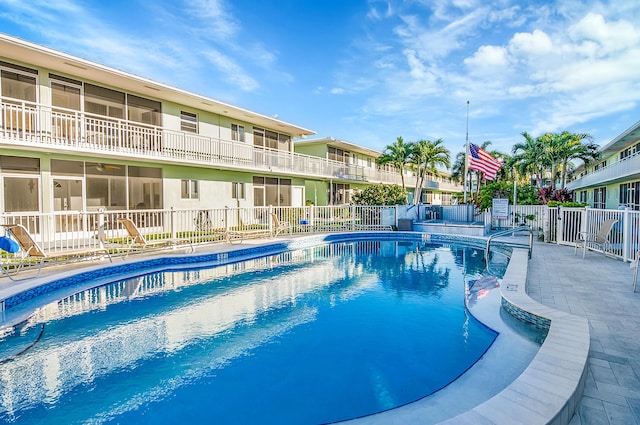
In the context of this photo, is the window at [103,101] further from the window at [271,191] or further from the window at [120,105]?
the window at [271,191]

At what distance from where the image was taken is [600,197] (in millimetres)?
28094

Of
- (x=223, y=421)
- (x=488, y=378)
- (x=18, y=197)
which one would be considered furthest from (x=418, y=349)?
(x=18, y=197)

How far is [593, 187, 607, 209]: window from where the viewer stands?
26.7 meters

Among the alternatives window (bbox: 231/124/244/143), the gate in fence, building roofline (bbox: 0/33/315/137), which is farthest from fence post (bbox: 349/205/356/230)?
the gate in fence

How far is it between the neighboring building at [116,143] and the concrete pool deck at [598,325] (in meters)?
4.73

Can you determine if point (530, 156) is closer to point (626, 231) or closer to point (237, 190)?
point (626, 231)

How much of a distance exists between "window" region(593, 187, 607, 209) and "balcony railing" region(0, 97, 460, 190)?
981 inches

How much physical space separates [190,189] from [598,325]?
1532 centimetres

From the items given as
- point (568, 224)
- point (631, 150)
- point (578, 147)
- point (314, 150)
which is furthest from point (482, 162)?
point (578, 147)

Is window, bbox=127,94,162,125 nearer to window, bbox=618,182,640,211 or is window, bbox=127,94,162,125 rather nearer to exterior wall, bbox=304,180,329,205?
exterior wall, bbox=304,180,329,205

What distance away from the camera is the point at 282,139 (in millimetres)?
21344

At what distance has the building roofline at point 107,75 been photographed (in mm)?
9969

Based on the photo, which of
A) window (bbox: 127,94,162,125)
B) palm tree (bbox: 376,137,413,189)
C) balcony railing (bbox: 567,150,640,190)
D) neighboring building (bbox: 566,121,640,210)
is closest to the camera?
window (bbox: 127,94,162,125)

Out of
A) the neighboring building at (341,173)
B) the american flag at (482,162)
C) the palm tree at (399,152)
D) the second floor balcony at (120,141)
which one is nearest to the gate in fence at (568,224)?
the american flag at (482,162)
